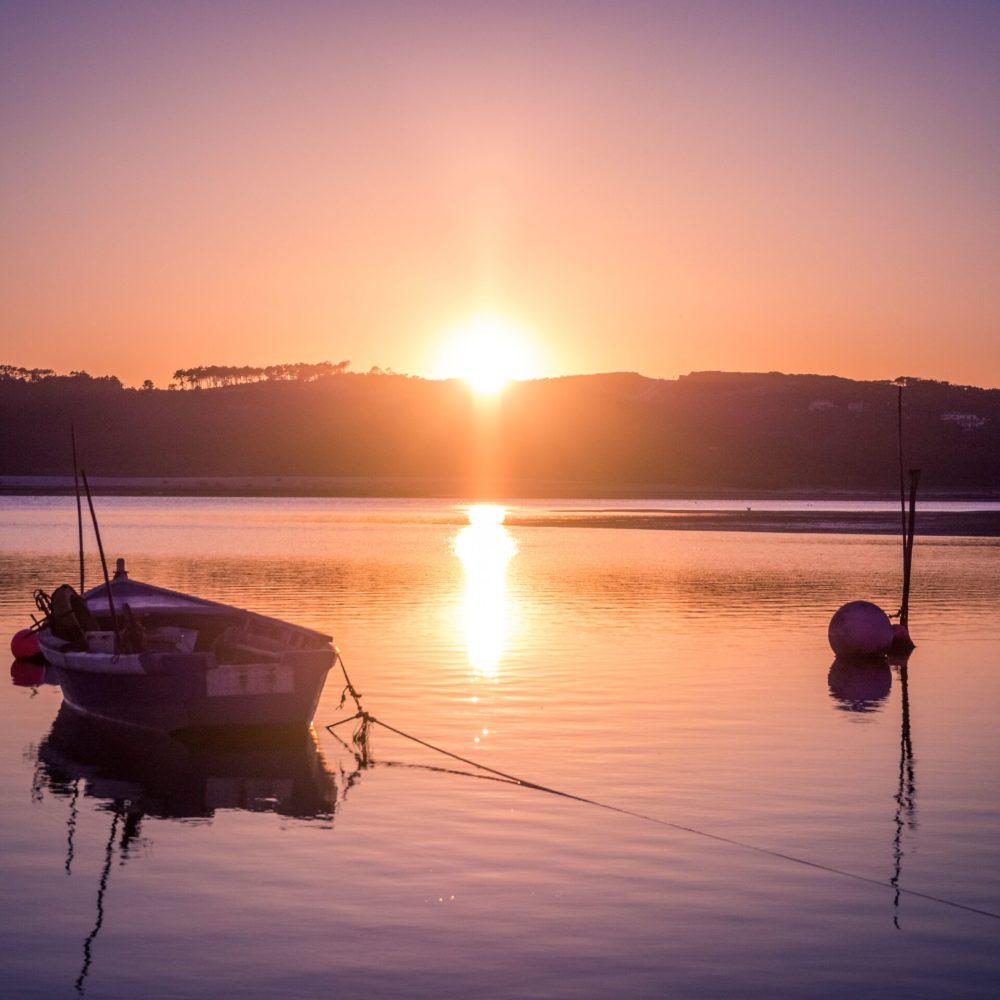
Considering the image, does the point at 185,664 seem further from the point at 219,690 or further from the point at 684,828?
the point at 684,828

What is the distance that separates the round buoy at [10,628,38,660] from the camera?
28953 mm

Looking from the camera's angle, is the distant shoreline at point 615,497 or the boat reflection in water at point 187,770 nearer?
the boat reflection in water at point 187,770

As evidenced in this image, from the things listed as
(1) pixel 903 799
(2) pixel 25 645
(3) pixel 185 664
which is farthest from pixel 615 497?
(1) pixel 903 799

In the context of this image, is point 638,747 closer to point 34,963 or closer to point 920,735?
point 920,735

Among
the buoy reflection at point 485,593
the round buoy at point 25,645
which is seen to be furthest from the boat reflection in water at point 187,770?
the buoy reflection at point 485,593

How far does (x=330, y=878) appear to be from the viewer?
13422 millimetres

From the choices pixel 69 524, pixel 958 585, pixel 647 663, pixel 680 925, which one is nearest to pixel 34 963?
pixel 680 925

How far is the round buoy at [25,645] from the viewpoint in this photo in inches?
1140

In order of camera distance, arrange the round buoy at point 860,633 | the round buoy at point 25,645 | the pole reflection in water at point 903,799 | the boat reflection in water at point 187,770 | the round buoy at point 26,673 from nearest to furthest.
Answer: the pole reflection in water at point 903,799, the boat reflection in water at point 187,770, the round buoy at point 26,673, the round buoy at point 25,645, the round buoy at point 860,633

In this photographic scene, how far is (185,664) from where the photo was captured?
20531 mm

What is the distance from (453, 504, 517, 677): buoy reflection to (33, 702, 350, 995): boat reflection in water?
23.6 ft

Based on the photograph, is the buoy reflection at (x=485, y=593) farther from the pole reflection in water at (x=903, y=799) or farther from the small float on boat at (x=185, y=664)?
the pole reflection in water at (x=903, y=799)

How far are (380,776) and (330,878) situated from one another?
188 inches

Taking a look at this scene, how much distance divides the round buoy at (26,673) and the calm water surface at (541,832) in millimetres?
499
